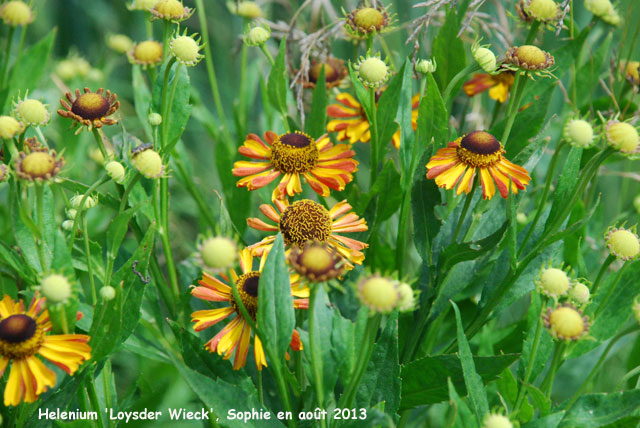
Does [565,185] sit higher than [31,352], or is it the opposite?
[565,185]

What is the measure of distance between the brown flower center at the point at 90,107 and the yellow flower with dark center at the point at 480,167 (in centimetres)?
39

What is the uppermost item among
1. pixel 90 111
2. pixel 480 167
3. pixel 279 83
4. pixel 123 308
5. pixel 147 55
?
pixel 147 55

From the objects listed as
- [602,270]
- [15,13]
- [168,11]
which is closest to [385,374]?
[602,270]

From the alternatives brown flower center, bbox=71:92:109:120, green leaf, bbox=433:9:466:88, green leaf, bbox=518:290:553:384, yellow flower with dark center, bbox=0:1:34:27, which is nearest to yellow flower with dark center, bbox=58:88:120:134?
brown flower center, bbox=71:92:109:120

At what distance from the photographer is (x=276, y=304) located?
0.62m

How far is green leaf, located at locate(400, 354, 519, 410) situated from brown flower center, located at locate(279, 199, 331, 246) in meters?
0.18

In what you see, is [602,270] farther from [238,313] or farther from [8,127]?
[8,127]

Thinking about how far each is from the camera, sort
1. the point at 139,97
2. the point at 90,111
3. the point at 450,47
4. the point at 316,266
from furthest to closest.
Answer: the point at 139,97 → the point at 450,47 → the point at 90,111 → the point at 316,266

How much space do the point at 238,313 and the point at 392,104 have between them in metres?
0.33

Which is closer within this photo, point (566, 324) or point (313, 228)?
point (566, 324)

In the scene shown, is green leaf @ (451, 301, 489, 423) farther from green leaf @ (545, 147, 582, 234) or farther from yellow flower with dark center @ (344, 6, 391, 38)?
yellow flower with dark center @ (344, 6, 391, 38)

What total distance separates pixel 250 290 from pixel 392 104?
1.00 ft

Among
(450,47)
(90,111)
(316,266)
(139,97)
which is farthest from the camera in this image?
(139,97)

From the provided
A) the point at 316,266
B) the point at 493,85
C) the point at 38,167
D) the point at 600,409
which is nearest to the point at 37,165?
the point at 38,167
